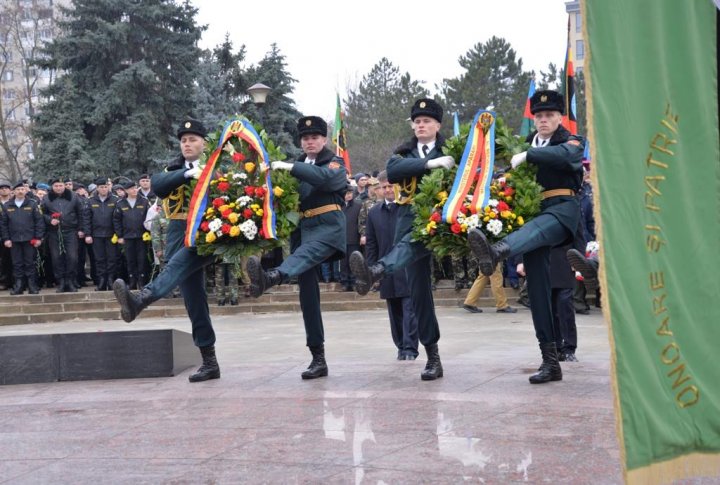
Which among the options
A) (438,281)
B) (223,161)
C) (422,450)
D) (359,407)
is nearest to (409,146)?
(223,161)

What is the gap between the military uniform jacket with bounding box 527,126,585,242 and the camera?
23.2ft

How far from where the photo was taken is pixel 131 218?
18156mm

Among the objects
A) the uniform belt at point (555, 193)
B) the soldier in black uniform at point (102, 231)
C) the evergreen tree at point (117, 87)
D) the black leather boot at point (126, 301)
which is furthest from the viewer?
the evergreen tree at point (117, 87)

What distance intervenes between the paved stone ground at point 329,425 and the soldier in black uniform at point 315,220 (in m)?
0.53

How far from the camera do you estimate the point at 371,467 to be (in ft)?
16.1

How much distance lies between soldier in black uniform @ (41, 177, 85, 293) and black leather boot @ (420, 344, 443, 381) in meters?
12.7

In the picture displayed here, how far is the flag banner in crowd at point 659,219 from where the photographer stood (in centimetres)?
310

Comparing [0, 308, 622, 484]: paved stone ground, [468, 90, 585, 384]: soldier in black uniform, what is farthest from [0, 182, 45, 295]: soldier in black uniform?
[468, 90, 585, 384]: soldier in black uniform

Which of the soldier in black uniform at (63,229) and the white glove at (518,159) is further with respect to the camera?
the soldier in black uniform at (63,229)

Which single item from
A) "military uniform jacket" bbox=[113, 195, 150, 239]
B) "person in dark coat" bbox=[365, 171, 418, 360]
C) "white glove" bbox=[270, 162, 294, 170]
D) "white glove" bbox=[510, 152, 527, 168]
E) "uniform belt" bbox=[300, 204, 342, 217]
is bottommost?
"person in dark coat" bbox=[365, 171, 418, 360]

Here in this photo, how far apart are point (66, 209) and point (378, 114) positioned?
36.7 meters

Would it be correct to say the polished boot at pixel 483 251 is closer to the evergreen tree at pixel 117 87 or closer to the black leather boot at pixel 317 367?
the black leather boot at pixel 317 367

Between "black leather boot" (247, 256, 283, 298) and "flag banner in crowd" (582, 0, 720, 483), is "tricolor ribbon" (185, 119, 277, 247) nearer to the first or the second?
"black leather boot" (247, 256, 283, 298)

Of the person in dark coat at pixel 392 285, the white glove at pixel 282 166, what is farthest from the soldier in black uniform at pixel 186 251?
the person in dark coat at pixel 392 285
